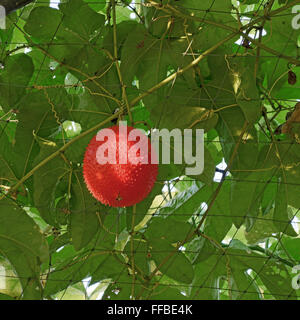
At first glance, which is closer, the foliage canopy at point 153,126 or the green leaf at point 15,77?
the foliage canopy at point 153,126

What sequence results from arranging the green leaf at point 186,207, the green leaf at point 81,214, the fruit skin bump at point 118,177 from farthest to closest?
the green leaf at point 186,207, the green leaf at point 81,214, the fruit skin bump at point 118,177

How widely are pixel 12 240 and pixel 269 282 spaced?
642mm

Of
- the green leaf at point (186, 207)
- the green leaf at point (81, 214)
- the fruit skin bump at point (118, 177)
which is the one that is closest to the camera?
the fruit skin bump at point (118, 177)

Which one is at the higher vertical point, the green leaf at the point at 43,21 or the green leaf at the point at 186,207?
the green leaf at the point at 43,21

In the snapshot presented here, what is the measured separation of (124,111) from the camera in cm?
130

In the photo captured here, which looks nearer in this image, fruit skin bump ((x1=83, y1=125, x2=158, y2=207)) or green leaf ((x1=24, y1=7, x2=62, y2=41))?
fruit skin bump ((x1=83, y1=125, x2=158, y2=207))

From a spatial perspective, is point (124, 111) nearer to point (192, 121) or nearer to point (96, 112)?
point (96, 112)

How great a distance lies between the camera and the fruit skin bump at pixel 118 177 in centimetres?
105

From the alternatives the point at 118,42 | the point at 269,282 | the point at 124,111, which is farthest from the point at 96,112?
the point at 269,282

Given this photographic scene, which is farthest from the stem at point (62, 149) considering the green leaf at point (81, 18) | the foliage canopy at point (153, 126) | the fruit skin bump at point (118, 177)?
the green leaf at point (81, 18)

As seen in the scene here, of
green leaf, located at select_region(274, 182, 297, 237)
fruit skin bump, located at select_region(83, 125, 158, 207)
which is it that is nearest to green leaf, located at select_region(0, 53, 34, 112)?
fruit skin bump, located at select_region(83, 125, 158, 207)

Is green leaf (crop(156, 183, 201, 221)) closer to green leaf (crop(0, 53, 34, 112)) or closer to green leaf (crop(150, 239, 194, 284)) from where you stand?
green leaf (crop(150, 239, 194, 284))

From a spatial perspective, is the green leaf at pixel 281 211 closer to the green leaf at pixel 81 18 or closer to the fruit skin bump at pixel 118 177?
the fruit skin bump at pixel 118 177

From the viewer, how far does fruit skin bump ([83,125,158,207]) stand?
3.44ft
